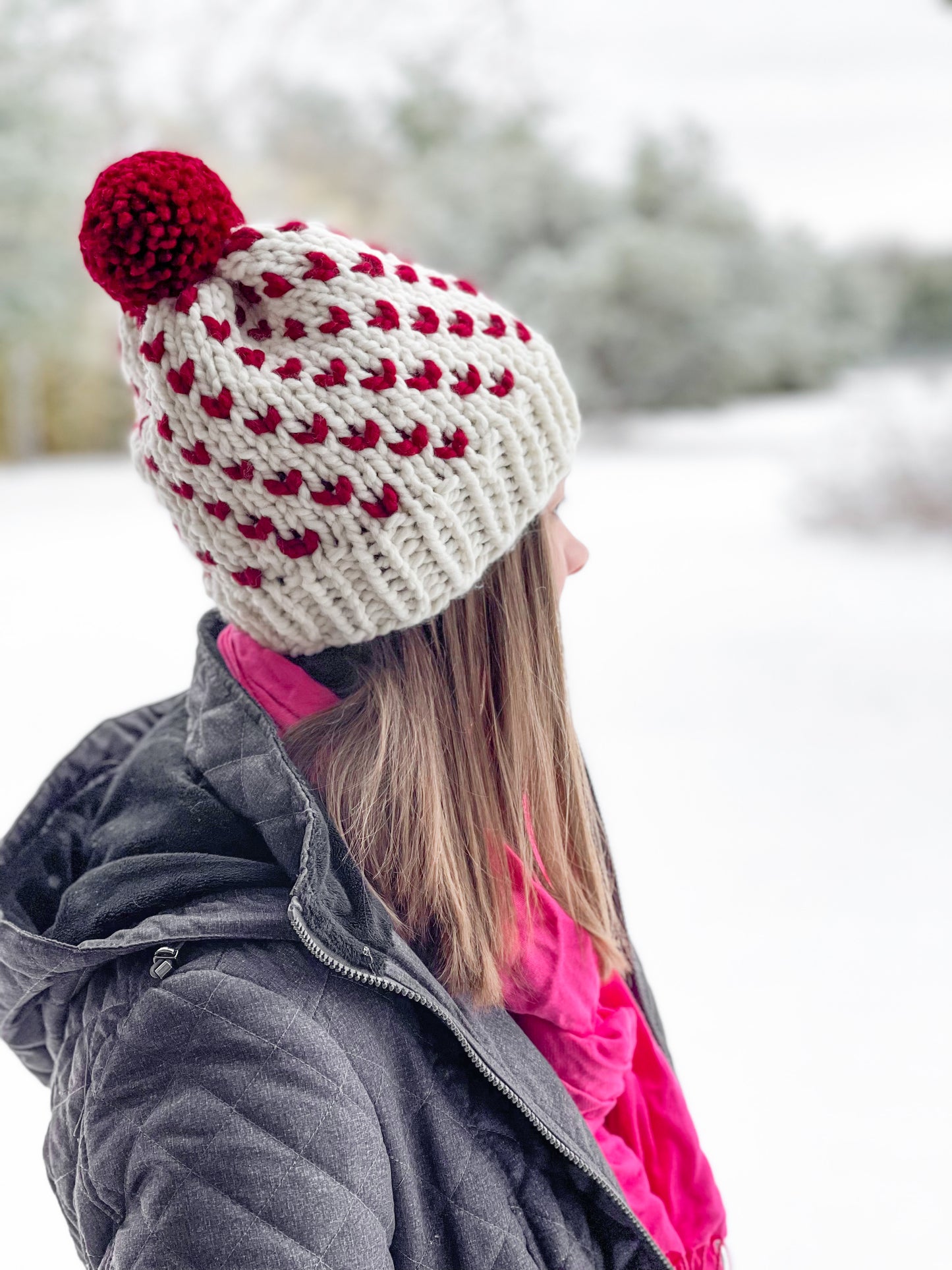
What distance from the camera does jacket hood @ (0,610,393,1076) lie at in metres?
0.61

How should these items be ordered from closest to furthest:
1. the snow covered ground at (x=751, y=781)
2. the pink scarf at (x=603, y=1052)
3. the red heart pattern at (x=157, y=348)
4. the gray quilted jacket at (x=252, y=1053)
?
the gray quilted jacket at (x=252, y=1053), the red heart pattern at (x=157, y=348), the pink scarf at (x=603, y=1052), the snow covered ground at (x=751, y=781)

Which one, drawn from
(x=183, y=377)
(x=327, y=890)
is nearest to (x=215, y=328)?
(x=183, y=377)

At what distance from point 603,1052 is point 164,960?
386 millimetres

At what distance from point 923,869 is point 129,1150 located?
7.20 ft

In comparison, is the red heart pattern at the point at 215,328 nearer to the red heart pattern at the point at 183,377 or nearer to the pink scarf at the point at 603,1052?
the red heart pattern at the point at 183,377

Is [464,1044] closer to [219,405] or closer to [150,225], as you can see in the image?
[219,405]

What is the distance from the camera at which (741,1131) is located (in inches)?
64.6

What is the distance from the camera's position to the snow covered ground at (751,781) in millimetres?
1575

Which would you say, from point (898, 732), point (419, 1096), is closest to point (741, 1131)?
point (419, 1096)

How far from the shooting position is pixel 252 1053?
56 centimetres

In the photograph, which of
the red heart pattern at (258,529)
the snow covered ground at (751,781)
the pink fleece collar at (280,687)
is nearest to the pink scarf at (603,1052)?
the pink fleece collar at (280,687)

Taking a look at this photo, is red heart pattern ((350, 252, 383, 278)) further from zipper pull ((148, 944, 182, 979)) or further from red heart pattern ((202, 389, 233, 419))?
zipper pull ((148, 944, 182, 979))

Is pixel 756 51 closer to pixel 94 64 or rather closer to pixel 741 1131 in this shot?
pixel 94 64

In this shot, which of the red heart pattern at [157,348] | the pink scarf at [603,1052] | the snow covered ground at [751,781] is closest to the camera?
the red heart pattern at [157,348]
